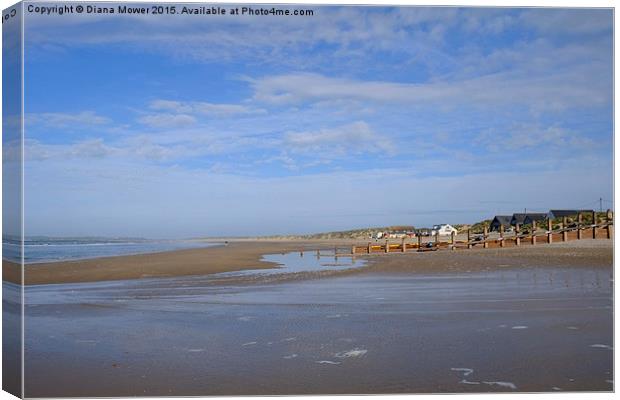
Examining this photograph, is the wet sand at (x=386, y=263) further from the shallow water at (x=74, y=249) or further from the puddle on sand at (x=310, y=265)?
the puddle on sand at (x=310, y=265)

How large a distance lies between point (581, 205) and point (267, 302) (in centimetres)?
395

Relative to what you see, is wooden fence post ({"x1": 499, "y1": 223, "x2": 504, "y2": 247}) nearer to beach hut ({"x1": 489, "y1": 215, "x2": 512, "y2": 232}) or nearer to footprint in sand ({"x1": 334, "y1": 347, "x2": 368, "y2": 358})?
beach hut ({"x1": 489, "y1": 215, "x2": 512, "y2": 232})

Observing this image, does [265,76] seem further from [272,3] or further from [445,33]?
[445,33]

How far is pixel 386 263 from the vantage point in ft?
46.8

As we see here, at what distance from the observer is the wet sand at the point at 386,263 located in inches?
332

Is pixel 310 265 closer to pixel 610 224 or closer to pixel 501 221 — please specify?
pixel 501 221

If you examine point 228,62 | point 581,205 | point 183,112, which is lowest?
point 581,205

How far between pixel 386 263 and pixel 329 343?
27.8 feet

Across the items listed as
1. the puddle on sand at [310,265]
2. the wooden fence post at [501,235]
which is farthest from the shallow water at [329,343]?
the puddle on sand at [310,265]

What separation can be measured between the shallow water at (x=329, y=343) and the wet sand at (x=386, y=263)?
1.32 ft

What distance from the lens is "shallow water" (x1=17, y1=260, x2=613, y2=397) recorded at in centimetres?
523

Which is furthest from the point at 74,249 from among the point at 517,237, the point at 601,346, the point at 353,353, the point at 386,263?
the point at 601,346

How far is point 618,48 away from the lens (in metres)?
5.66

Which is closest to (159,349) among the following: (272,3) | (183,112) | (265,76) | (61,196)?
(61,196)
